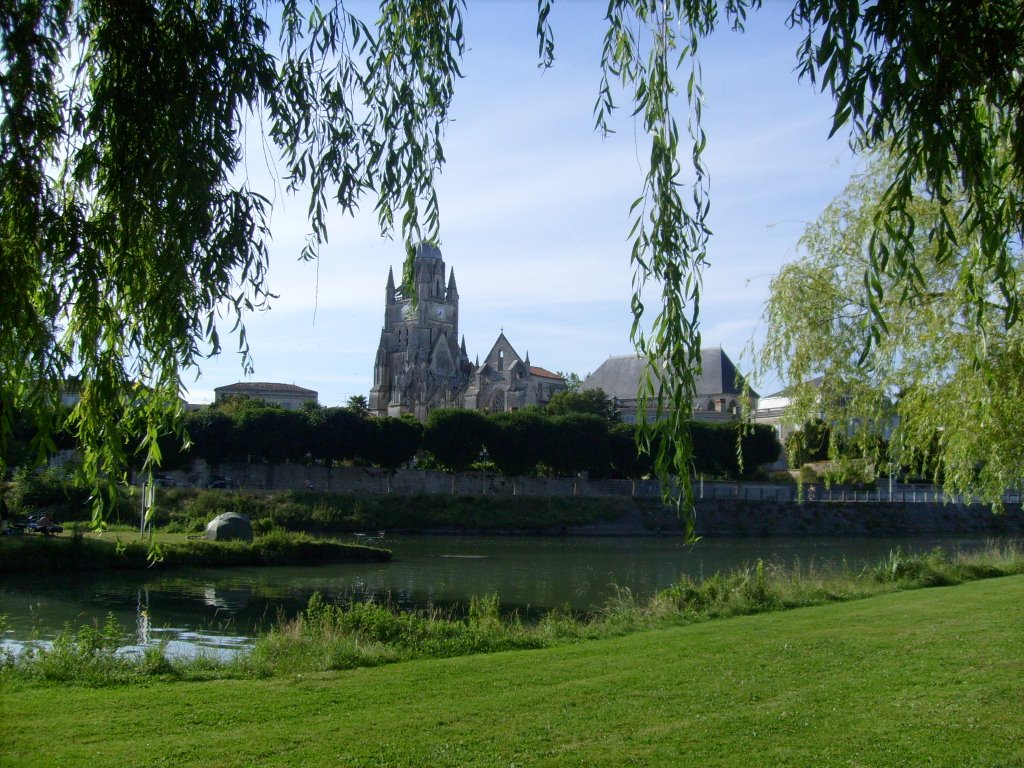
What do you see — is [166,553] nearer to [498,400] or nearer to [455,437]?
[455,437]

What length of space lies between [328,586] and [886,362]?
15.1 metres

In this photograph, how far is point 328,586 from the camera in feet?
72.2

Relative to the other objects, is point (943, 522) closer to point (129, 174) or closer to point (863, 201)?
point (863, 201)

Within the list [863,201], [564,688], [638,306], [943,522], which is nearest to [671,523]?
[943,522]

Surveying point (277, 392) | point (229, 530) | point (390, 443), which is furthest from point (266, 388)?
point (229, 530)

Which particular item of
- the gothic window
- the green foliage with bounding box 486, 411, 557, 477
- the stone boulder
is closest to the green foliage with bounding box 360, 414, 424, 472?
the green foliage with bounding box 486, 411, 557, 477

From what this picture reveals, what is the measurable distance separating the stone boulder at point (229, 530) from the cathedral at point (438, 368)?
179 ft

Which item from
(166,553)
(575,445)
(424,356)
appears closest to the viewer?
(166,553)

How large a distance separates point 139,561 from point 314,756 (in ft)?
67.2

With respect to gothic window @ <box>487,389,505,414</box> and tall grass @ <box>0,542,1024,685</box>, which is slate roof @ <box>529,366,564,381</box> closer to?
gothic window @ <box>487,389,505,414</box>

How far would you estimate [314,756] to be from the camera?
17.8ft

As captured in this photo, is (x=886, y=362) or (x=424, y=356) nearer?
(x=886, y=362)

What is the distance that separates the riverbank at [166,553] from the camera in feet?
74.7

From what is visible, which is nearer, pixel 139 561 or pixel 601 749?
pixel 601 749
